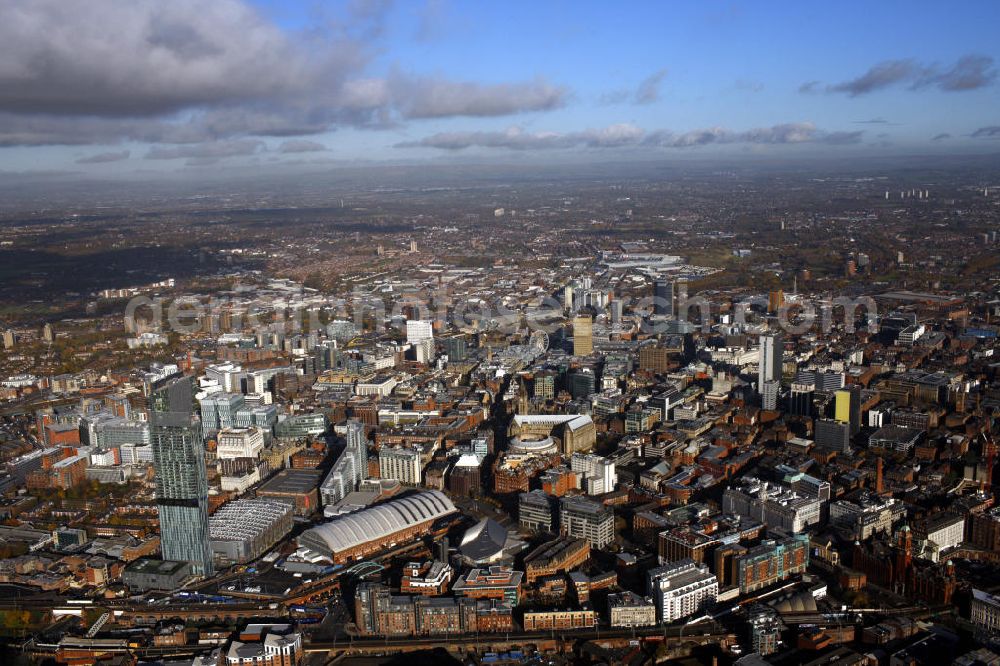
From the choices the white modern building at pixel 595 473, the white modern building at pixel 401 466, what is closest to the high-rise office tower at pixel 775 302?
the white modern building at pixel 595 473

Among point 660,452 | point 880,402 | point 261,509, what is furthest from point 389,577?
point 880,402

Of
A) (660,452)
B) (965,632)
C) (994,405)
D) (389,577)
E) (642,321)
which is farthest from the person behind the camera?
(642,321)

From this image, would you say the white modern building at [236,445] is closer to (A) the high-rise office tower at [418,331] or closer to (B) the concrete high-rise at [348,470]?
(B) the concrete high-rise at [348,470]

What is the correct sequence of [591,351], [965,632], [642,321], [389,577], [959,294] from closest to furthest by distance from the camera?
[965,632], [389,577], [591,351], [642,321], [959,294]

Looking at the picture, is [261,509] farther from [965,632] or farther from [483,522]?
[965,632]

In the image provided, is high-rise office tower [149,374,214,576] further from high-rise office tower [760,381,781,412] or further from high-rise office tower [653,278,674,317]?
high-rise office tower [653,278,674,317]

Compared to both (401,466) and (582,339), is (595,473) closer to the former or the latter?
(401,466)

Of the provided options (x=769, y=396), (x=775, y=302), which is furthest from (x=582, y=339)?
(x=775, y=302)
